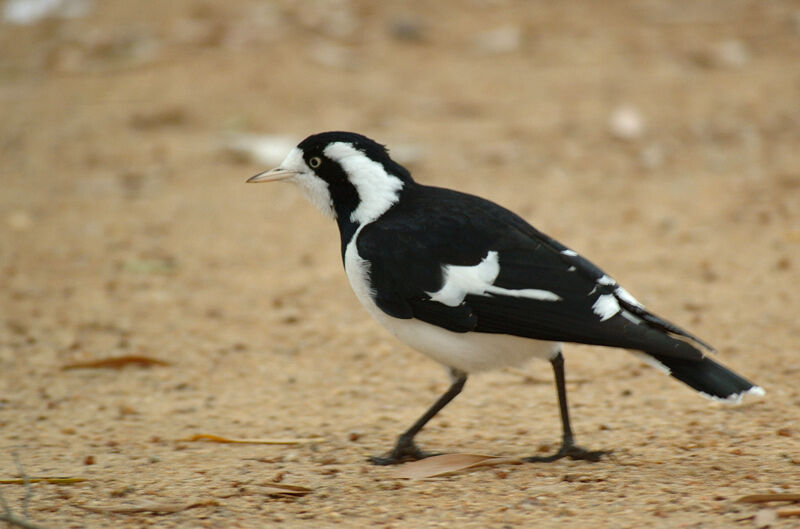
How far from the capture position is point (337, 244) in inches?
291

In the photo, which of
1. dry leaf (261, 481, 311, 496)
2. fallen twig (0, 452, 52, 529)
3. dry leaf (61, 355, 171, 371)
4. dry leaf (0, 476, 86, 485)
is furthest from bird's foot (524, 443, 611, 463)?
dry leaf (61, 355, 171, 371)

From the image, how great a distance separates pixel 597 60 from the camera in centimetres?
1077

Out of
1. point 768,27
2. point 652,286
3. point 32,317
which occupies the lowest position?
point 32,317

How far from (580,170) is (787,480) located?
16.3 feet

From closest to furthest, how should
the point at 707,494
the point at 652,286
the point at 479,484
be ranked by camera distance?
the point at 707,494
the point at 479,484
the point at 652,286

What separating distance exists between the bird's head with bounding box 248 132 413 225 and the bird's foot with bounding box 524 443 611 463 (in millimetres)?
1124

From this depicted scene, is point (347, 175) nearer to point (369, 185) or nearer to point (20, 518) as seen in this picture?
point (369, 185)

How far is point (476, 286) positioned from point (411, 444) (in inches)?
28.0

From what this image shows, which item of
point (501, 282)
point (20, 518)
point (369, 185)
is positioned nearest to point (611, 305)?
point (501, 282)

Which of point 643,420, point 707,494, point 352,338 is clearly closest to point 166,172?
point 352,338

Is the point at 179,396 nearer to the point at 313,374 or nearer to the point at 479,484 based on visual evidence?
the point at 313,374

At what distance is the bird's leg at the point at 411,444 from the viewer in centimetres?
427

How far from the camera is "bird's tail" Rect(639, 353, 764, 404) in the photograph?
3.81m

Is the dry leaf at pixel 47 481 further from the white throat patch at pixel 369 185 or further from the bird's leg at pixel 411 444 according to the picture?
the white throat patch at pixel 369 185
